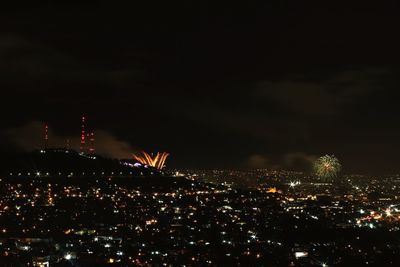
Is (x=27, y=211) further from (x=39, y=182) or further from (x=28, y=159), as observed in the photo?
(x=28, y=159)

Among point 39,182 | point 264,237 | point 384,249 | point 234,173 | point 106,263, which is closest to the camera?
point 106,263

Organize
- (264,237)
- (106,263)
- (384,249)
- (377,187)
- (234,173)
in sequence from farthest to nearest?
(234,173) → (377,187) → (264,237) → (384,249) → (106,263)

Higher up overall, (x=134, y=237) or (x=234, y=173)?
(x=234, y=173)

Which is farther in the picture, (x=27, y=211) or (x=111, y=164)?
(x=111, y=164)

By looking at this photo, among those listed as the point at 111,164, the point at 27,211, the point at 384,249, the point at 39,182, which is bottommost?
the point at 384,249

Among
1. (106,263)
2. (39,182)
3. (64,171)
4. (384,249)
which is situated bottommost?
(106,263)

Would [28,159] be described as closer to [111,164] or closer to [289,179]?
[111,164]

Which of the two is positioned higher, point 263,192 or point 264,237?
point 263,192

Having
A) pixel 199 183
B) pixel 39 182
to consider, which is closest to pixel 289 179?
pixel 199 183

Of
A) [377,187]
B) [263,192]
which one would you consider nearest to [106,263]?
[263,192]
